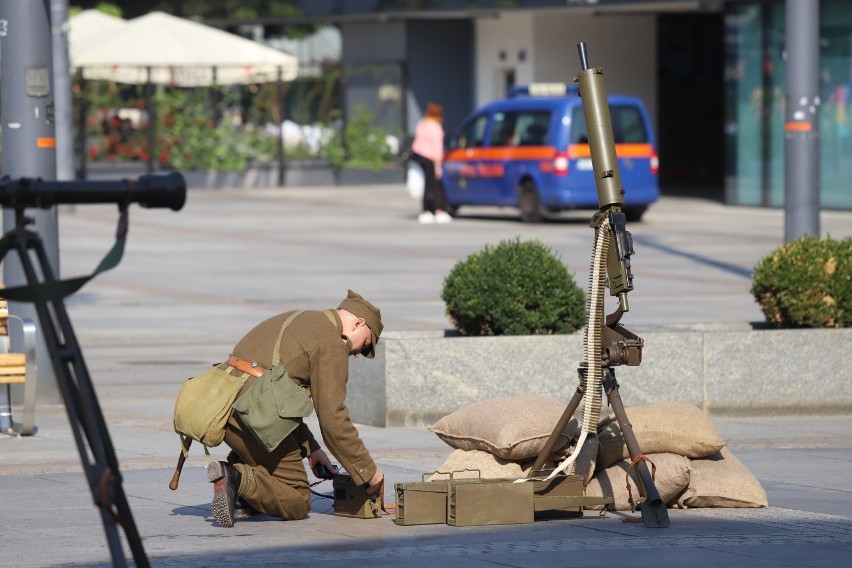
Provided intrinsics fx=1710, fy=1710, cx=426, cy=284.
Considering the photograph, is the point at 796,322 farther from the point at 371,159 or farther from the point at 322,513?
the point at 371,159

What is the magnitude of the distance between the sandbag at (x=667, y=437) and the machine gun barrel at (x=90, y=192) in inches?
135

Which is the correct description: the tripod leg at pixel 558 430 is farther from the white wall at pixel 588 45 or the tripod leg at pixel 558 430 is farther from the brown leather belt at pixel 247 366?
the white wall at pixel 588 45

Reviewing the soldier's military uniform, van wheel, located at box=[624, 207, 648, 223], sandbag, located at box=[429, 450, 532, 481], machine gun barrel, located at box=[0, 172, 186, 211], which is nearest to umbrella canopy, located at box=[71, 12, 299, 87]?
van wheel, located at box=[624, 207, 648, 223]

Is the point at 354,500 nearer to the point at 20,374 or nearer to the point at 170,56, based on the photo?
the point at 20,374

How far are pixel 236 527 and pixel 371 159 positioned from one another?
29.0 meters

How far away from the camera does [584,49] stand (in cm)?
732

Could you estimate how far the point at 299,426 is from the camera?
723 cm

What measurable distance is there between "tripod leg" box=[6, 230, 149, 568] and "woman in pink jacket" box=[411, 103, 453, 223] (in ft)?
70.1

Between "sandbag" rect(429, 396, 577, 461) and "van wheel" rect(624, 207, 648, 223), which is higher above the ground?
"sandbag" rect(429, 396, 577, 461)

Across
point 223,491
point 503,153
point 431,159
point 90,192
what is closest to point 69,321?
point 90,192

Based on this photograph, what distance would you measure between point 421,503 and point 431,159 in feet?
62.6

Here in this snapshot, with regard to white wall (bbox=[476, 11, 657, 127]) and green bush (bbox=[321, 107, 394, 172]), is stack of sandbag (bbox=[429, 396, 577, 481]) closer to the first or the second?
green bush (bbox=[321, 107, 394, 172])

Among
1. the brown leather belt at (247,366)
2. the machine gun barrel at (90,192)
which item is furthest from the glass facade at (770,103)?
the machine gun barrel at (90,192)

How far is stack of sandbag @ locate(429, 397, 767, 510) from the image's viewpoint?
24.3 ft
